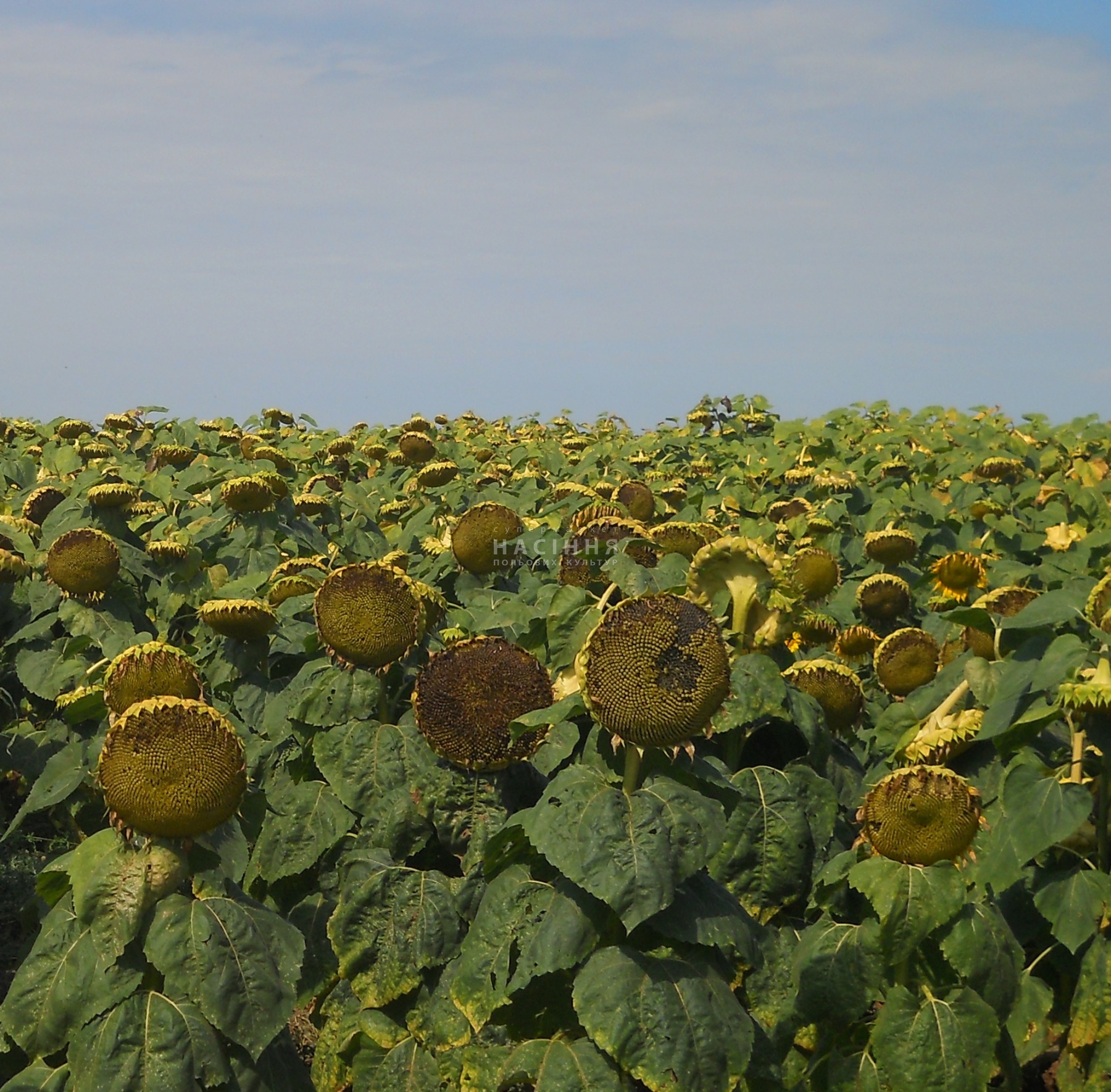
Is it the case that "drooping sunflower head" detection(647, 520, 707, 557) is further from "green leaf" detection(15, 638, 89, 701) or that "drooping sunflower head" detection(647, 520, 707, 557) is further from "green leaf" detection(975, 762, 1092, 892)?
"green leaf" detection(15, 638, 89, 701)

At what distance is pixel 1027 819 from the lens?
4.14 meters

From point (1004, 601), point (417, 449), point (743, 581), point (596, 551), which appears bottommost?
point (417, 449)

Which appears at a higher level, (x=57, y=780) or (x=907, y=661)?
(x=907, y=661)

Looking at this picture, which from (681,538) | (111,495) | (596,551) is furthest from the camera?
(111,495)

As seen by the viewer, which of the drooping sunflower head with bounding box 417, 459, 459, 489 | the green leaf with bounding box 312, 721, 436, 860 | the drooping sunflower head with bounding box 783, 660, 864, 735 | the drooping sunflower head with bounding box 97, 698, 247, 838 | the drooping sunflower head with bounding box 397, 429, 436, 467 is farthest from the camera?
the drooping sunflower head with bounding box 397, 429, 436, 467

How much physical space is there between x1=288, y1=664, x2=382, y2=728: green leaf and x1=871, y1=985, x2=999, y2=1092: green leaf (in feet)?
6.10

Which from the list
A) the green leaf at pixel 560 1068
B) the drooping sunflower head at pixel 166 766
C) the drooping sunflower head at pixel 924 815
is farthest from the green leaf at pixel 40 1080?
the drooping sunflower head at pixel 924 815

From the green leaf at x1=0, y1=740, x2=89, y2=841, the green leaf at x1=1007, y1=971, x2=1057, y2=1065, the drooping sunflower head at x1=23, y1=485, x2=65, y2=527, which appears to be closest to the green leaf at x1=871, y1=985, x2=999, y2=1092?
the green leaf at x1=1007, y1=971, x2=1057, y2=1065

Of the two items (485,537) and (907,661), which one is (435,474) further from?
(907,661)

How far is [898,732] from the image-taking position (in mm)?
4969

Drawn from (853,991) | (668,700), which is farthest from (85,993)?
(853,991)

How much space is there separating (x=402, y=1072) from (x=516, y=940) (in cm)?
88

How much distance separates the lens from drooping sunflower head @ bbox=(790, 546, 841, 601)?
7.01m

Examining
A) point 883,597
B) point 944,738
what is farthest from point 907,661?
point 883,597
